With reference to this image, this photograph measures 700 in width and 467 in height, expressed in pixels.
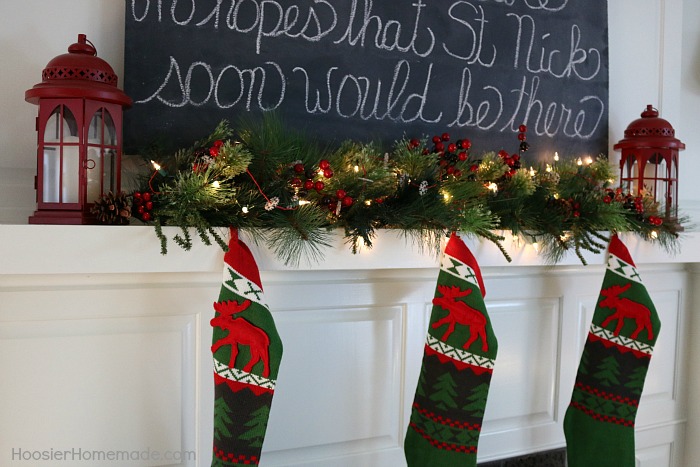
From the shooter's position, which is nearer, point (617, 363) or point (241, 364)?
point (241, 364)

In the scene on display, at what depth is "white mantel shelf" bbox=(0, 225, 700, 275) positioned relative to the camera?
920mm

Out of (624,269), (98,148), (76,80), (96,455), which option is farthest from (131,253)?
(624,269)

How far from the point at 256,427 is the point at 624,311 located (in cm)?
87

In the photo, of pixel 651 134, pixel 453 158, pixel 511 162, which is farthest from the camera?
pixel 651 134

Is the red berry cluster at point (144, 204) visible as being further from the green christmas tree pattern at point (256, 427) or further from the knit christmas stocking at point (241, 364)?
the green christmas tree pattern at point (256, 427)

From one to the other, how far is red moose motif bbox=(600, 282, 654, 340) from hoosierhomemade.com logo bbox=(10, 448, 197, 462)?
0.95 m

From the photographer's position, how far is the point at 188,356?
46.2 inches

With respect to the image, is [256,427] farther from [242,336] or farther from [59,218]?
[59,218]

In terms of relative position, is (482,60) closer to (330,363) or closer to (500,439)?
(330,363)

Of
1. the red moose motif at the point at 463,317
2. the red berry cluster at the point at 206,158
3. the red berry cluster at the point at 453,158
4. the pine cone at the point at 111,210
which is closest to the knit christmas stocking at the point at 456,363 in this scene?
the red moose motif at the point at 463,317

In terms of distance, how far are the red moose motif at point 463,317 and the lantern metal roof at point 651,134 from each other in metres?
0.65

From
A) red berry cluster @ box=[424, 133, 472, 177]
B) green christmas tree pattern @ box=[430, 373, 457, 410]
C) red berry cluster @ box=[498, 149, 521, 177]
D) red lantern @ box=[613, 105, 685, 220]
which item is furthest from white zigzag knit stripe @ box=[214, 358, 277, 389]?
red lantern @ box=[613, 105, 685, 220]

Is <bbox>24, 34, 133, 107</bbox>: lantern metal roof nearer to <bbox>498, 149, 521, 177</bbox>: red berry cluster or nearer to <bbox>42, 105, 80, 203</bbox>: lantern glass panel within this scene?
<bbox>42, 105, 80, 203</bbox>: lantern glass panel

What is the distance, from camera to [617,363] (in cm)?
137
